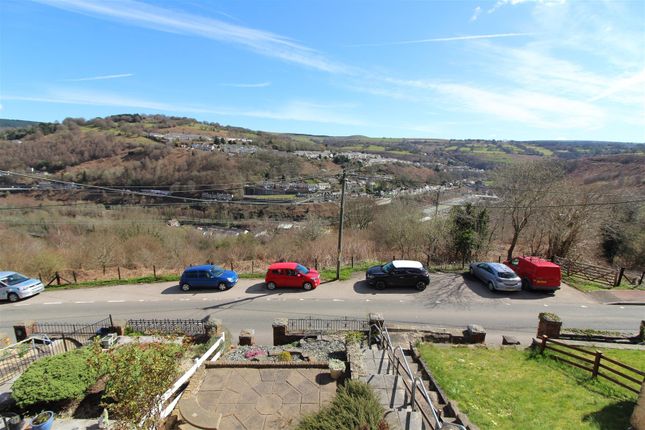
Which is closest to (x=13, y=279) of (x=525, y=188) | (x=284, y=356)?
(x=284, y=356)

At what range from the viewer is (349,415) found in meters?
5.11

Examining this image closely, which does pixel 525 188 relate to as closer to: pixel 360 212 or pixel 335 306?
pixel 335 306

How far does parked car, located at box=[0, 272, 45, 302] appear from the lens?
16688mm

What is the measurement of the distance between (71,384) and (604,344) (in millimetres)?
16646

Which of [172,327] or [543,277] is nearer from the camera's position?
[172,327]

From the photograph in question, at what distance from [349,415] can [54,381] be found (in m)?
7.46

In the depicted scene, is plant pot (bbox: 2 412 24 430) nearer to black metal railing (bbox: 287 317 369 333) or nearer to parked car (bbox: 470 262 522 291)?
black metal railing (bbox: 287 317 369 333)

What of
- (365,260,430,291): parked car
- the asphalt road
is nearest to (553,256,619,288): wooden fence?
the asphalt road

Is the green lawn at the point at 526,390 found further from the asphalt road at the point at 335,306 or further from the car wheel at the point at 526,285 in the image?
A: the car wheel at the point at 526,285

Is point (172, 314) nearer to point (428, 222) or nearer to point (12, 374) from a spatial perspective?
point (12, 374)

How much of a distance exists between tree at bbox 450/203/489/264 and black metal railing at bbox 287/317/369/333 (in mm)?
12438

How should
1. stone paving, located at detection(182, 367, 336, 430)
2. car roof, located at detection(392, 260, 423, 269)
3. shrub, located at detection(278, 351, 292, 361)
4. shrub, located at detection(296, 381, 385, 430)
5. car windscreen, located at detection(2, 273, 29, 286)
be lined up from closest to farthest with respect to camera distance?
1. shrub, located at detection(296, 381, 385, 430)
2. stone paving, located at detection(182, 367, 336, 430)
3. shrub, located at detection(278, 351, 292, 361)
4. car windscreen, located at detection(2, 273, 29, 286)
5. car roof, located at detection(392, 260, 423, 269)

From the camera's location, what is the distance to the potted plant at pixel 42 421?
6.54m

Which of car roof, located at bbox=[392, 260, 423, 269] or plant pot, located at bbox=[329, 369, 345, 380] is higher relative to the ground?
plant pot, located at bbox=[329, 369, 345, 380]
